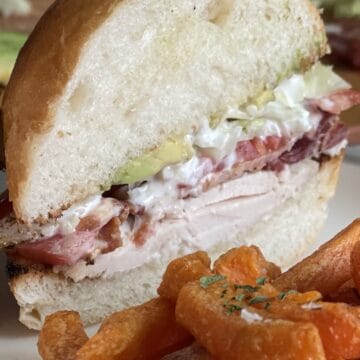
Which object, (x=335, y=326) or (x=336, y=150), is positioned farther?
(x=336, y=150)

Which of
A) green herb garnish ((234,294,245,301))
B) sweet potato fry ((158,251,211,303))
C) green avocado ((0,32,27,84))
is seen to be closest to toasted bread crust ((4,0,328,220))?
sweet potato fry ((158,251,211,303))

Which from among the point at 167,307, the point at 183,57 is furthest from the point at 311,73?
the point at 167,307

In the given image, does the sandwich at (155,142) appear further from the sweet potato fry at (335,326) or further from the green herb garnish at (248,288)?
the sweet potato fry at (335,326)

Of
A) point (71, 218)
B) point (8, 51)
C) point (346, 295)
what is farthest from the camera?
point (8, 51)

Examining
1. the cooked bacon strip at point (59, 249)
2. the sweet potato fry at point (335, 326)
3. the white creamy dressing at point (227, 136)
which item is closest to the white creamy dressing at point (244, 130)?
the white creamy dressing at point (227, 136)

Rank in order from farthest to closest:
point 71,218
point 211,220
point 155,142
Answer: point 211,220
point 155,142
point 71,218

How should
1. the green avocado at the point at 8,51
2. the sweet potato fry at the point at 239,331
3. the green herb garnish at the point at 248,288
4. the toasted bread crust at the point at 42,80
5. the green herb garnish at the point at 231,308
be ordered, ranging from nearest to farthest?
the sweet potato fry at the point at 239,331
the green herb garnish at the point at 231,308
the green herb garnish at the point at 248,288
the toasted bread crust at the point at 42,80
the green avocado at the point at 8,51

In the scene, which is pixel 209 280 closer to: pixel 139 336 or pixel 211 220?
pixel 139 336

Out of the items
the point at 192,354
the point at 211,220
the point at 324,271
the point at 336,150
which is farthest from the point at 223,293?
the point at 336,150

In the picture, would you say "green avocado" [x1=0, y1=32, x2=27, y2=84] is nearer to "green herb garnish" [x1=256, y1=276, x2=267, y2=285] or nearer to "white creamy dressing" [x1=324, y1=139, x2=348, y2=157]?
"white creamy dressing" [x1=324, y1=139, x2=348, y2=157]
